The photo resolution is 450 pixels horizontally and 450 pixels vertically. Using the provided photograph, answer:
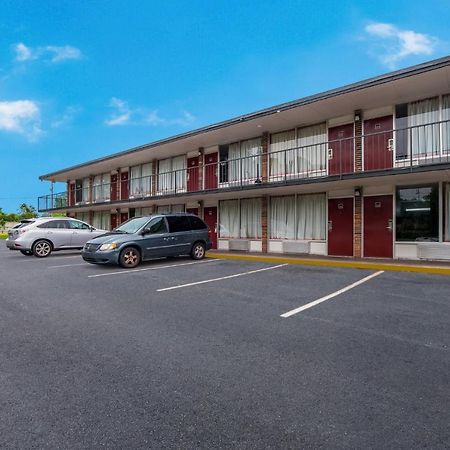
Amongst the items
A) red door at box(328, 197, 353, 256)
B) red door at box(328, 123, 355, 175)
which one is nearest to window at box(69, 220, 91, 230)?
red door at box(328, 197, 353, 256)

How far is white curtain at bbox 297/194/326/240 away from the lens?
13.2 meters

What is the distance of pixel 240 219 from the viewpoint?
1580 cm

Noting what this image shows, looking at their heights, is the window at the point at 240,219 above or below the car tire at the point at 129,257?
above

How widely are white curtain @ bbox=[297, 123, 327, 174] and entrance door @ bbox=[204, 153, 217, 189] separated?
465cm

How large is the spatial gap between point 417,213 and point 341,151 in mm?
3425

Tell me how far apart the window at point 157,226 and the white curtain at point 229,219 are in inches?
211

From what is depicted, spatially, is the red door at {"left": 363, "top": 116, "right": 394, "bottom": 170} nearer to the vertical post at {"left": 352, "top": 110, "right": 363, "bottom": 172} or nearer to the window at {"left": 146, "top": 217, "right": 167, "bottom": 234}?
the vertical post at {"left": 352, "top": 110, "right": 363, "bottom": 172}

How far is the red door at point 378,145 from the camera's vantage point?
450 inches

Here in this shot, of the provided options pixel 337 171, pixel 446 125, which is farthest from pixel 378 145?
pixel 446 125

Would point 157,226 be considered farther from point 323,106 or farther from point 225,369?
point 225,369

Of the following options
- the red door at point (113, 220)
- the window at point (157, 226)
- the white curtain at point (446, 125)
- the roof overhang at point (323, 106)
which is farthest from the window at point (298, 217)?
the red door at point (113, 220)

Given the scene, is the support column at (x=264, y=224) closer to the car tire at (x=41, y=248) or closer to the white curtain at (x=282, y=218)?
the white curtain at (x=282, y=218)

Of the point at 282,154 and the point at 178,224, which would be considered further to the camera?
the point at 282,154

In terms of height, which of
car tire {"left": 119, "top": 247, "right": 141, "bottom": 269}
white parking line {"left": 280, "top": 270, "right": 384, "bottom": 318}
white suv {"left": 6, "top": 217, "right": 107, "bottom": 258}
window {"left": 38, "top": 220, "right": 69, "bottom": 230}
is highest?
window {"left": 38, "top": 220, "right": 69, "bottom": 230}
